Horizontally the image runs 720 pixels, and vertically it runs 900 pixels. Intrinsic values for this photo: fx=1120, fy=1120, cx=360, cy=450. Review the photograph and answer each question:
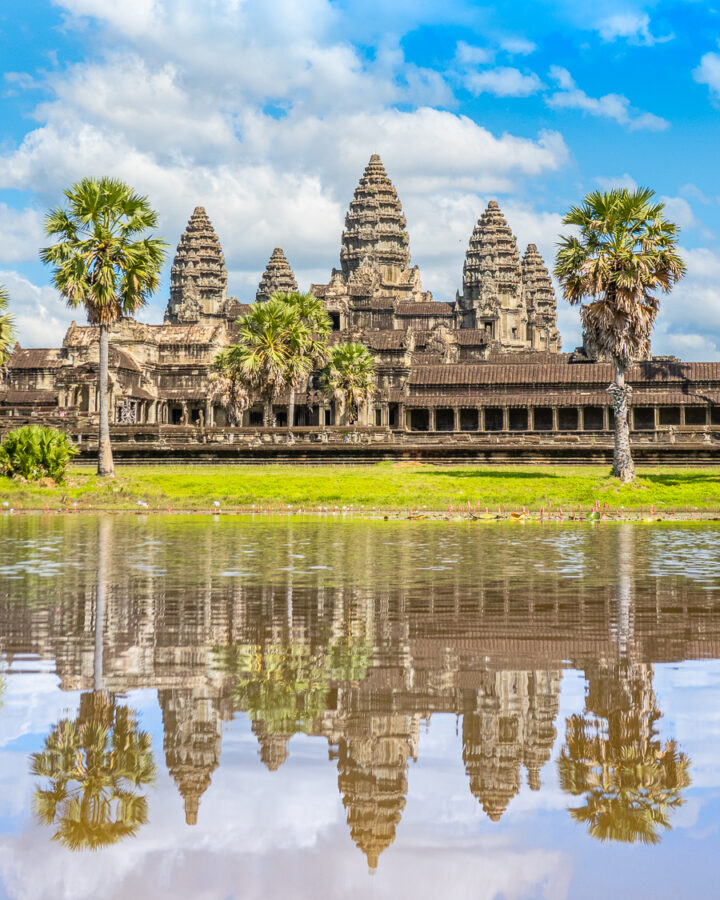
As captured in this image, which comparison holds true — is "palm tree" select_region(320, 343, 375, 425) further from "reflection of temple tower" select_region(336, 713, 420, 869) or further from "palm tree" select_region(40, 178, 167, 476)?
"reflection of temple tower" select_region(336, 713, 420, 869)

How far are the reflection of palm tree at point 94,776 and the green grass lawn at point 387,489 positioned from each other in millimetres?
31798

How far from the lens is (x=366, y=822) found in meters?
6.48

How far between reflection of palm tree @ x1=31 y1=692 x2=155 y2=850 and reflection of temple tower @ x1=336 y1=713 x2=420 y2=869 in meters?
1.26

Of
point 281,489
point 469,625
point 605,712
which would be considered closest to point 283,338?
point 281,489

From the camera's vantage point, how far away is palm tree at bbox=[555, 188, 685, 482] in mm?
48281

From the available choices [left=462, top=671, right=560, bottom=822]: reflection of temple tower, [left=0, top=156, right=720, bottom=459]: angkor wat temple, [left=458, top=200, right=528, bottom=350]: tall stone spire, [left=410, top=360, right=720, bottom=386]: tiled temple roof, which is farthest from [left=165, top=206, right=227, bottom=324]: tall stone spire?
[left=462, top=671, right=560, bottom=822]: reflection of temple tower

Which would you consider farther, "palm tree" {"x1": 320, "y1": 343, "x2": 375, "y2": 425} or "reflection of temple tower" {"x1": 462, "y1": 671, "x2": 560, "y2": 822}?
"palm tree" {"x1": 320, "y1": 343, "x2": 375, "y2": 425}

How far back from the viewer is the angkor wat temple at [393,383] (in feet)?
222

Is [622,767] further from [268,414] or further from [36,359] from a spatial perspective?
[36,359]

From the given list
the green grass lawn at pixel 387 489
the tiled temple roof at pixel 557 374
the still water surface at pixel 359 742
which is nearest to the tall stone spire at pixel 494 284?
the tiled temple roof at pixel 557 374

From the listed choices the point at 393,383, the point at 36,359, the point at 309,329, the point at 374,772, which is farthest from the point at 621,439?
the point at 36,359

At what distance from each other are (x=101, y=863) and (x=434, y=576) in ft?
43.3

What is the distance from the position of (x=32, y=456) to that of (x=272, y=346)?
24358mm

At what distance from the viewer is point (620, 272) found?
1901 inches
